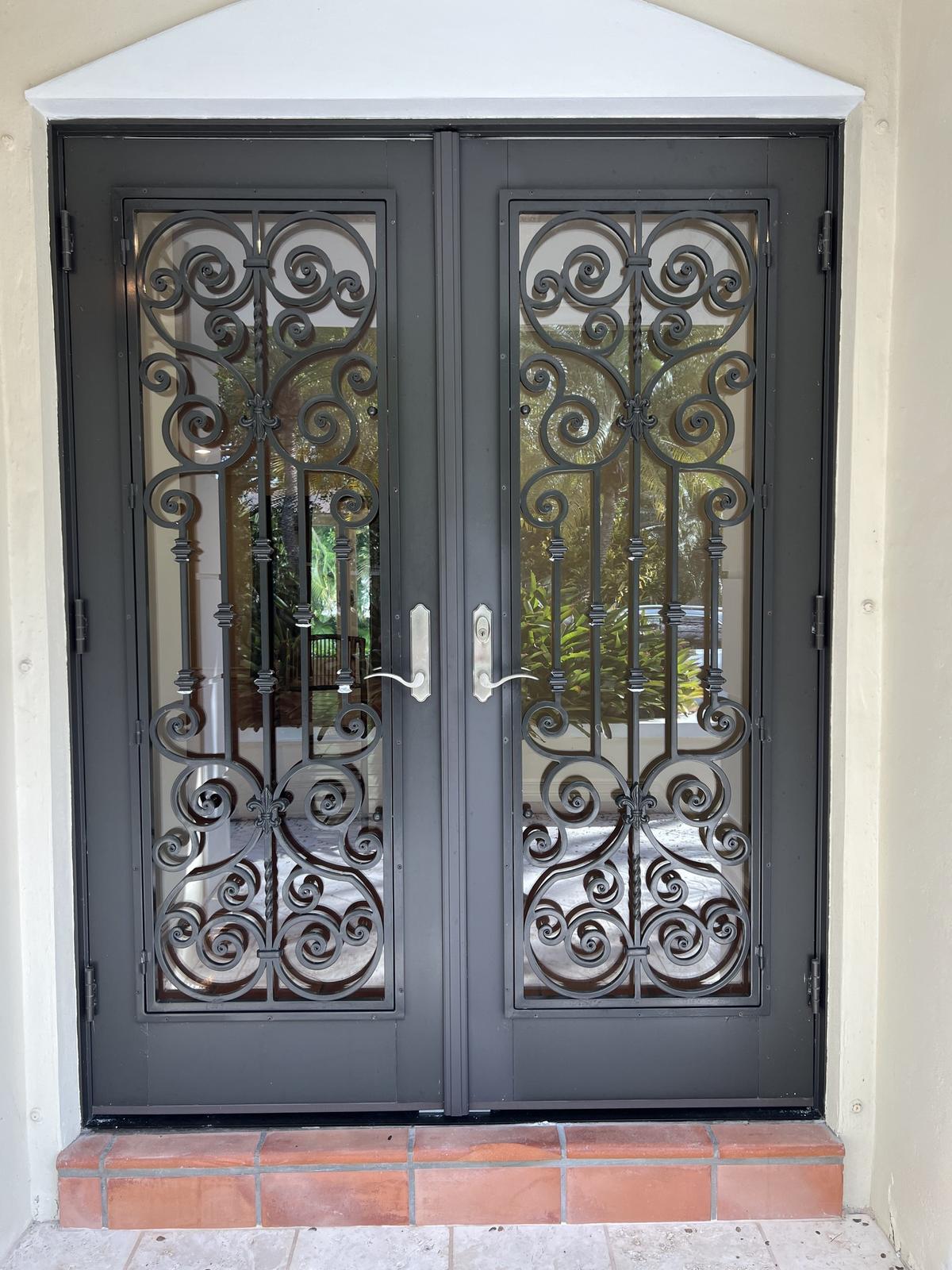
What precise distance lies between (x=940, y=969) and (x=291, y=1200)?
1.39m

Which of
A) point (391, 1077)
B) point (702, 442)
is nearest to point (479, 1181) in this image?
point (391, 1077)

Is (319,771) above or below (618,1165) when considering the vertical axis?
above

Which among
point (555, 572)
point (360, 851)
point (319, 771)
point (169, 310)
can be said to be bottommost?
point (360, 851)

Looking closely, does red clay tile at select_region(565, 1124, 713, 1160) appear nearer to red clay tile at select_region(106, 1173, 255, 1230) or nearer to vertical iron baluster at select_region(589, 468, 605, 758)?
red clay tile at select_region(106, 1173, 255, 1230)

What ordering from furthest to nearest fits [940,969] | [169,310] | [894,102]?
[169,310]
[894,102]
[940,969]

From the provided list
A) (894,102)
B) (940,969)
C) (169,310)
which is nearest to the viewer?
(940,969)

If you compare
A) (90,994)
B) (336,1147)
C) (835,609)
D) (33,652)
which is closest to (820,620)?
(835,609)

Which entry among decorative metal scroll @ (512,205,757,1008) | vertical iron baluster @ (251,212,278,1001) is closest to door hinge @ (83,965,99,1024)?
vertical iron baluster @ (251,212,278,1001)

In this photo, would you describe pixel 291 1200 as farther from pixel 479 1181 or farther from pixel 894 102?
pixel 894 102

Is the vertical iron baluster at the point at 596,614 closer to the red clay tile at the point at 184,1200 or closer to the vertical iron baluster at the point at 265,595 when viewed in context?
the vertical iron baluster at the point at 265,595

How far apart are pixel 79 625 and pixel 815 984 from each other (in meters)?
1.80

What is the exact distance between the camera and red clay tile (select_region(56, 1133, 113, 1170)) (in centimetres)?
175

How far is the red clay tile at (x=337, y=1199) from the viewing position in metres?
1.74

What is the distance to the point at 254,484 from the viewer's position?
1820 millimetres
